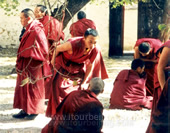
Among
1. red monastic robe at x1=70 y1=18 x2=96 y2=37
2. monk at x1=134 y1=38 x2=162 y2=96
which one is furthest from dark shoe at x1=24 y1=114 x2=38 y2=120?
red monastic robe at x1=70 y1=18 x2=96 y2=37

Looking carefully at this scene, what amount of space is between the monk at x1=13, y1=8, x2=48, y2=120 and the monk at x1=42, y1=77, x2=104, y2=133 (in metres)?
2.08

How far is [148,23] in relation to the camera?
330 inches

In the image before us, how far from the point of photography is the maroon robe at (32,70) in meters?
5.88

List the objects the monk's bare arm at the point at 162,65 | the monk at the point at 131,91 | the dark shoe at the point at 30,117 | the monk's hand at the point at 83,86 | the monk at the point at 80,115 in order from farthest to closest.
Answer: the monk at the point at 131,91 < the dark shoe at the point at 30,117 < the monk's hand at the point at 83,86 < the monk's bare arm at the point at 162,65 < the monk at the point at 80,115

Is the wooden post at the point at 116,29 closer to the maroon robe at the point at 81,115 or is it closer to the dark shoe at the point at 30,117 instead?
the dark shoe at the point at 30,117

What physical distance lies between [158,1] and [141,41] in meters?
1.94

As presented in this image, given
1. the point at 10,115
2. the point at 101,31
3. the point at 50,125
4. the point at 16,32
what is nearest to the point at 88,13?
the point at 101,31

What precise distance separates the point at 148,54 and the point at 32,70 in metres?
2.04

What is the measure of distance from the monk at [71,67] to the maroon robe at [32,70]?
0.39m

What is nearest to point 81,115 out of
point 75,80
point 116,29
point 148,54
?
point 75,80

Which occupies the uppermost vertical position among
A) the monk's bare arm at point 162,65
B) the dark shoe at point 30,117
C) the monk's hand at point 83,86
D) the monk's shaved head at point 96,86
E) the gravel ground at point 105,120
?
the monk's bare arm at point 162,65

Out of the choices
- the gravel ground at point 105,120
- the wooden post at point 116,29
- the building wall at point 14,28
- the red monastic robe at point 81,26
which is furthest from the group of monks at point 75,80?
the wooden post at point 116,29

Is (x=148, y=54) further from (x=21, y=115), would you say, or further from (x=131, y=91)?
(x=21, y=115)

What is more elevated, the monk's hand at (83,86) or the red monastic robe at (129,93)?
the monk's hand at (83,86)
